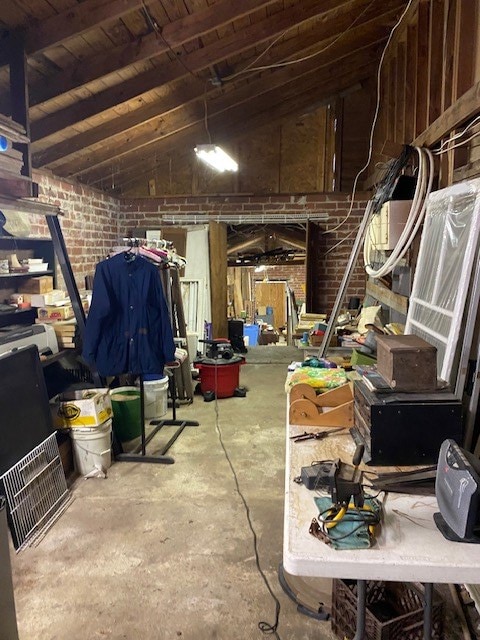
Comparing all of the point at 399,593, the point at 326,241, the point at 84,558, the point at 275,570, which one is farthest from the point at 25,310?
the point at 326,241

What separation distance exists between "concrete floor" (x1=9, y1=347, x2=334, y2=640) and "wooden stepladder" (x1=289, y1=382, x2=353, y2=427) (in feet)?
2.76

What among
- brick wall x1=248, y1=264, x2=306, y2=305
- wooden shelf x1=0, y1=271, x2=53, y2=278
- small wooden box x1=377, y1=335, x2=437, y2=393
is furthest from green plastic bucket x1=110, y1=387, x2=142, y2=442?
brick wall x1=248, y1=264, x2=306, y2=305

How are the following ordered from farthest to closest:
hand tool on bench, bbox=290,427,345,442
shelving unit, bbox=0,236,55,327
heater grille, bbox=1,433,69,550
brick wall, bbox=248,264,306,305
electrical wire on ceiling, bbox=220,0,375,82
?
brick wall, bbox=248,264,306,305 < electrical wire on ceiling, bbox=220,0,375,82 < shelving unit, bbox=0,236,55,327 < heater grille, bbox=1,433,69,550 < hand tool on bench, bbox=290,427,345,442

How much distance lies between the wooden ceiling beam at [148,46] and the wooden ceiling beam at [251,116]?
209 centimetres

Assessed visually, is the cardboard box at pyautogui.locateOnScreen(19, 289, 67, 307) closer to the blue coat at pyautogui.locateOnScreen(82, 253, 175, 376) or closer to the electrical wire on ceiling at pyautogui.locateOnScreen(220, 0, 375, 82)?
the blue coat at pyautogui.locateOnScreen(82, 253, 175, 376)

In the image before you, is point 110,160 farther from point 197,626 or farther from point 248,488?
point 197,626

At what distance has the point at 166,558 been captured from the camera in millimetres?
2461

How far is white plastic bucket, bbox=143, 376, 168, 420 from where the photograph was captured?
175 inches

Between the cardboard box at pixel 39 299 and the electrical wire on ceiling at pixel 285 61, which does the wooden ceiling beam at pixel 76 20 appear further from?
the cardboard box at pixel 39 299

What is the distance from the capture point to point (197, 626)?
79.1 inches

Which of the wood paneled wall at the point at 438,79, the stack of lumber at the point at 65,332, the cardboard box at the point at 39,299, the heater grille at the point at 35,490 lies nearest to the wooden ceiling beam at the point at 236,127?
the wood paneled wall at the point at 438,79

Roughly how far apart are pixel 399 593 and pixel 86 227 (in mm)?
4756

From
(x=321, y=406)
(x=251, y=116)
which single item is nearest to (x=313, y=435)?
(x=321, y=406)

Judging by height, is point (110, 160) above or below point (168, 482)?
above
